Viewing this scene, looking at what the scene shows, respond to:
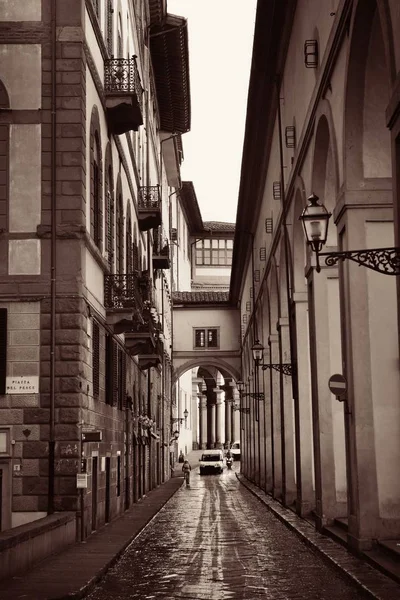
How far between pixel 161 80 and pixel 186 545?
112 feet

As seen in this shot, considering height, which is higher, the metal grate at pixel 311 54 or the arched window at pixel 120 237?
the metal grate at pixel 311 54

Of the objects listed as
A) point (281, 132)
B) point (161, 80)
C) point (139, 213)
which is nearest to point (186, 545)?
point (281, 132)

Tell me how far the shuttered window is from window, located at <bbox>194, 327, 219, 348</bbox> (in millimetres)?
44894

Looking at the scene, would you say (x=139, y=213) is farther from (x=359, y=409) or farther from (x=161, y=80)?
(x=359, y=409)

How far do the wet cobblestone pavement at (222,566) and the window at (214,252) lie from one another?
212ft

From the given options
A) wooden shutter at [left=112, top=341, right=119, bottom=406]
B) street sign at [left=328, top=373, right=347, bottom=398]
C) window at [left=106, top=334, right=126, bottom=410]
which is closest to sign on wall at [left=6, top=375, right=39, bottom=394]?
window at [left=106, top=334, right=126, bottom=410]

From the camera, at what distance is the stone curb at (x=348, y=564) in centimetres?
1172

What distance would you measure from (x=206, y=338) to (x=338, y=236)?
52.3m

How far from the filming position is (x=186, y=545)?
2016 centimetres

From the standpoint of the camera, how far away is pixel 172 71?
5041 centimetres

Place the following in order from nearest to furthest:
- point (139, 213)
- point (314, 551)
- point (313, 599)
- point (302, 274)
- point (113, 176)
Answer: point (313, 599)
point (314, 551)
point (302, 274)
point (113, 176)
point (139, 213)

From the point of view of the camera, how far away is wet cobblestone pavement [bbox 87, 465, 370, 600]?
12.9 metres

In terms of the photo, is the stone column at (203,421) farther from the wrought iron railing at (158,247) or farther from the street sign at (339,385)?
the street sign at (339,385)

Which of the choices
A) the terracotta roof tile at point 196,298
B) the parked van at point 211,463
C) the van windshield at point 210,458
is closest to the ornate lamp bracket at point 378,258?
the terracotta roof tile at point 196,298
